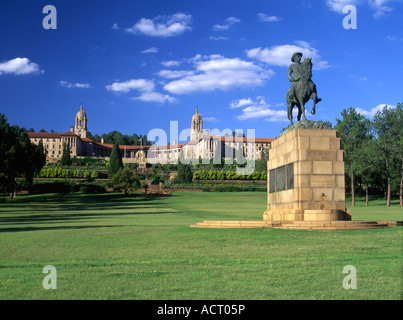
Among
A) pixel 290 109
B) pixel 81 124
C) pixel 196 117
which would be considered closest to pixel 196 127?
pixel 196 117

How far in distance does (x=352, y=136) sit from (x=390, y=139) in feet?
15.7

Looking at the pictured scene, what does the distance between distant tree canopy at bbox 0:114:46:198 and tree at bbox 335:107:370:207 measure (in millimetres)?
38780

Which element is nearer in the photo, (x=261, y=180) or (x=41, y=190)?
(x=41, y=190)

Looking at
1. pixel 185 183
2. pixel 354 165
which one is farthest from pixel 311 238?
pixel 185 183

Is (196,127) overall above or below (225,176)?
above

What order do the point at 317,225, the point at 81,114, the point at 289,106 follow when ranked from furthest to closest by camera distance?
the point at 81,114 < the point at 289,106 < the point at 317,225

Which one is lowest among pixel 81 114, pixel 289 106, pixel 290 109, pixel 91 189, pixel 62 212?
pixel 62 212

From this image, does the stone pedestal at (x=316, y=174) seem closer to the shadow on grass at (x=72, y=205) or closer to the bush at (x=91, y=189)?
the shadow on grass at (x=72, y=205)

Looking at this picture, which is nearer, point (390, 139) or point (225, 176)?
point (390, 139)

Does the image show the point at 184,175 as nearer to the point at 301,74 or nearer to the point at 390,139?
the point at 390,139

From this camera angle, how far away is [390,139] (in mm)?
49000
